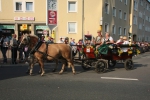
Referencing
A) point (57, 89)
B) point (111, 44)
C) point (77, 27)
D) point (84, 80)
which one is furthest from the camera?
point (77, 27)

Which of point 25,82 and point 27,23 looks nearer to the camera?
point 25,82

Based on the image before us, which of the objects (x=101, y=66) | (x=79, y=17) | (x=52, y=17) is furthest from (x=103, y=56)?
(x=79, y=17)

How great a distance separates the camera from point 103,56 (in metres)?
10.5

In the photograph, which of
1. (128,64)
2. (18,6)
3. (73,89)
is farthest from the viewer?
(18,6)

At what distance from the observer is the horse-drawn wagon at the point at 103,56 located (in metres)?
9.91

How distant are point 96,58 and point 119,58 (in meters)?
1.38

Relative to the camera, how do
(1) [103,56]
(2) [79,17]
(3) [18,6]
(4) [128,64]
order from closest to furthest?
1. (1) [103,56]
2. (4) [128,64]
3. (2) [79,17]
4. (3) [18,6]

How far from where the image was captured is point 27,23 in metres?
32.1

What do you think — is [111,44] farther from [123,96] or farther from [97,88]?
[123,96]

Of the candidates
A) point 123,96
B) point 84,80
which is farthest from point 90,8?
point 123,96

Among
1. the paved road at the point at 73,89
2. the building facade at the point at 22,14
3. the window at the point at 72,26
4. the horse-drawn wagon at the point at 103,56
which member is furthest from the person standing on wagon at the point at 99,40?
the building facade at the point at 22,14

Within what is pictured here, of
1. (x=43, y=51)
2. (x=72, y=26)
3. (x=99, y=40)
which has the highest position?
(x=72, y=26)

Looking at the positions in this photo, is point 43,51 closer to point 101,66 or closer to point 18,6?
point 101,66

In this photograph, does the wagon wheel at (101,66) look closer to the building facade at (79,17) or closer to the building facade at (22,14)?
the building facade at (79,17)
